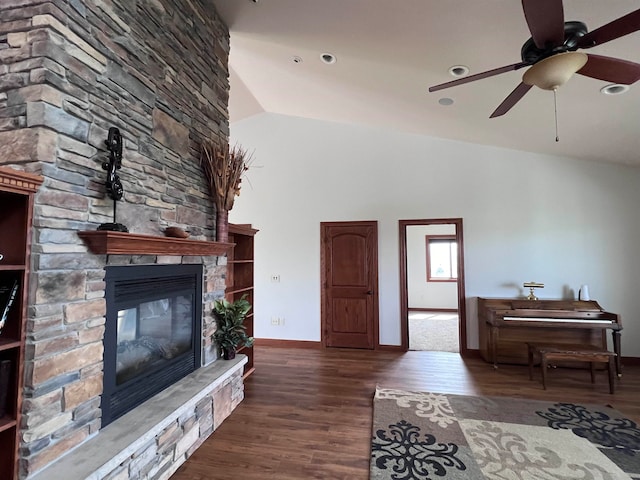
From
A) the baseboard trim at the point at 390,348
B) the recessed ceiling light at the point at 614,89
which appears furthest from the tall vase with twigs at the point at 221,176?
the baseboard trim at the point at 390,348

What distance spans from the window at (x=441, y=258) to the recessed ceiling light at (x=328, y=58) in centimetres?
663

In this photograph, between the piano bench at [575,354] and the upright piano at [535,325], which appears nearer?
the piano bench at [575,354]

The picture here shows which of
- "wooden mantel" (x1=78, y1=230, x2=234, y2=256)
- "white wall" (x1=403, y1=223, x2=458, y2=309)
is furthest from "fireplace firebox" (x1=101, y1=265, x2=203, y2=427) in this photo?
"white wall" (x1=403, y1=223, x2=458, y2=309)

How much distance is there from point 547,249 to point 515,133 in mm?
1782

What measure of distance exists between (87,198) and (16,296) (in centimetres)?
58

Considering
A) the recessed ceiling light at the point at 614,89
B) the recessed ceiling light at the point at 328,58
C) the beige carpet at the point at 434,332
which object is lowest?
the beige carpet at the point at 434,332

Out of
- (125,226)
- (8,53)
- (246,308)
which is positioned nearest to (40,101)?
(8,53)

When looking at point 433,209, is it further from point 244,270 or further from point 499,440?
point 499,440

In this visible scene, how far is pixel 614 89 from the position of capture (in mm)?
2846

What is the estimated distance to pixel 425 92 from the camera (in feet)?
12.0

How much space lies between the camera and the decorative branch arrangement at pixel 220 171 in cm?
290

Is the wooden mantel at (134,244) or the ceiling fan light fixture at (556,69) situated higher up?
the ceiling fan light fixture at (556,69)

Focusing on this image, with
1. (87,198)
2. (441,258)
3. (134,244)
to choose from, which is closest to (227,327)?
(134,244)

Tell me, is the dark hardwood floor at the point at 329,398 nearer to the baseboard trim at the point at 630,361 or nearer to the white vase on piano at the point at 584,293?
the baseboard trim at the point at 630,361
